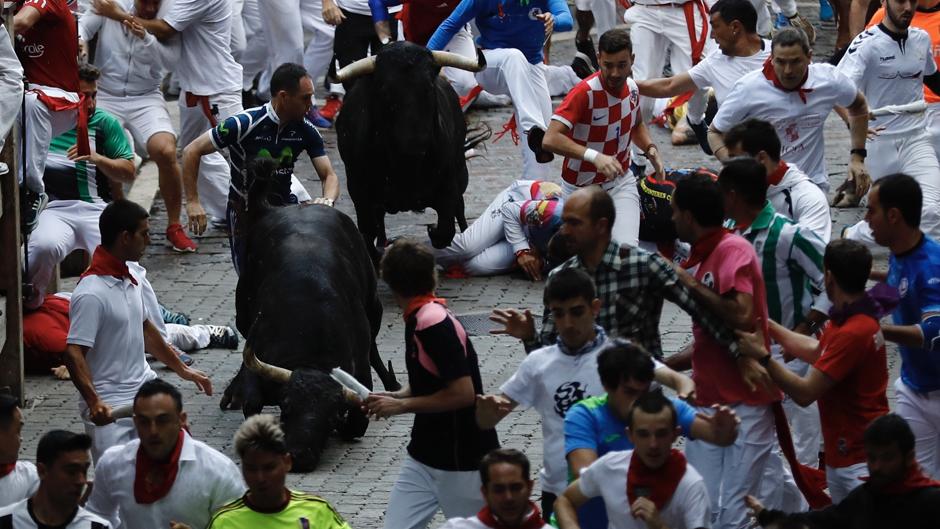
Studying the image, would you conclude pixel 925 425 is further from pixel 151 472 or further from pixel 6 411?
pixel 6 411

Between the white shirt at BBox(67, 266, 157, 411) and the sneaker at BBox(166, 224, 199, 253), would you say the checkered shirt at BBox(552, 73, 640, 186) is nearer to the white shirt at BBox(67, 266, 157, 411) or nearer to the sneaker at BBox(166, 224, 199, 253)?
the white shirt at BBox(67, 266, 157, 411)

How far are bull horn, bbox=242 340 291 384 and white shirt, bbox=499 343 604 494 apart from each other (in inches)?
107

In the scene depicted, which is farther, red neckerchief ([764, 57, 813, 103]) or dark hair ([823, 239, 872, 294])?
red neckerchief ([764, 57, 813, 103])

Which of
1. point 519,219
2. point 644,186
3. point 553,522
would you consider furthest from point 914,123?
point 553,522

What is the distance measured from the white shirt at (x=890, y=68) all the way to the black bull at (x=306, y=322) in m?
3.98

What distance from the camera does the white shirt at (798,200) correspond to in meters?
9.93

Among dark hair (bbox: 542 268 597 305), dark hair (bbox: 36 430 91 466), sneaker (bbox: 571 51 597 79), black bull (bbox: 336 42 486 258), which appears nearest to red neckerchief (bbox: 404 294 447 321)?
dark hair (bbox: 542 268 597 305)

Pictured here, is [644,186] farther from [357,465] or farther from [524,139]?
[357,465]

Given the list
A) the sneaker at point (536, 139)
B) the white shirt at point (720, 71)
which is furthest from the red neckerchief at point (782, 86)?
the sneaker at point (536, 139)

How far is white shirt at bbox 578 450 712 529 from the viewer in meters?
6.79

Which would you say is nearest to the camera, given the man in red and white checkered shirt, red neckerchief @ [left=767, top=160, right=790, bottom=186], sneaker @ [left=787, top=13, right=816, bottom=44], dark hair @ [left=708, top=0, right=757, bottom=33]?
red neckerchief @ [left=767, top=160, right=790, bottom=186]

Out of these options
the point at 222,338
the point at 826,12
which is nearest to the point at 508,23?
the point at 222,338

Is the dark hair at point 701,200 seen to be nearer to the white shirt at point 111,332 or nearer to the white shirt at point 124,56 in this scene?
the white shirt at point 111,332

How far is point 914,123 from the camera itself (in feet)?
44.0
